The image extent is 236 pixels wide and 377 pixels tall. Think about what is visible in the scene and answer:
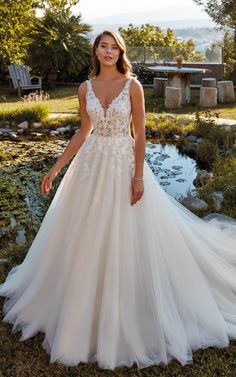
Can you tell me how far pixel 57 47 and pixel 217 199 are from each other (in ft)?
44.9

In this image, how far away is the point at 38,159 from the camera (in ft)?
28.0

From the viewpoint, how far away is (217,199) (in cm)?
553

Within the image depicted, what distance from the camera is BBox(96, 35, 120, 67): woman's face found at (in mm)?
3023

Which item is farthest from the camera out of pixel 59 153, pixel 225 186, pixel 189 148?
pixel 189 148

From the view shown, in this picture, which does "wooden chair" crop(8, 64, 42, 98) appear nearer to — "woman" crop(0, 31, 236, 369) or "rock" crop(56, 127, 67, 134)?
"rock" crop(56, 127, 67, 134)

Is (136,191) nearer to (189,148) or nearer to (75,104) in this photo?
(189,148)

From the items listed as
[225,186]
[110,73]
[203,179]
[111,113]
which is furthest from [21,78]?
[111,113]

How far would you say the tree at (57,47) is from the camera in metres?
17.6

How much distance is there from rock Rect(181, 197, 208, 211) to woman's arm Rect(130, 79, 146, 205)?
2.48 meters

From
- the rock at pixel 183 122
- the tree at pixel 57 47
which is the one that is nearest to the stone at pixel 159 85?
the rock at pixel 183 122

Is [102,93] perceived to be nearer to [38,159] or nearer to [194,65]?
[38,159]

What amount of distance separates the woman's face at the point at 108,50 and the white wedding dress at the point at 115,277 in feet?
0.58

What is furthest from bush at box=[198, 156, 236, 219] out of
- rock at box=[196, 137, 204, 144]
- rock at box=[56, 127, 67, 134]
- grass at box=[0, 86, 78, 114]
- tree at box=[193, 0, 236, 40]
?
tree at box=[193, 0, 236, 40]

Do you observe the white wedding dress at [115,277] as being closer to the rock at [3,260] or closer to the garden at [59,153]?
the garden at [59,153]
